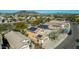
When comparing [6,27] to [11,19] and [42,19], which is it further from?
[42,19]

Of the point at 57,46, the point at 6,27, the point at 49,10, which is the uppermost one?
the point at 49,10
